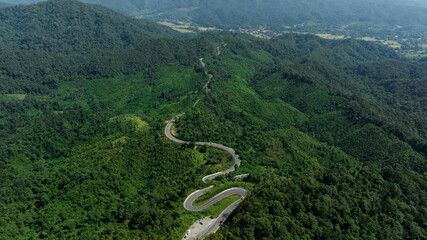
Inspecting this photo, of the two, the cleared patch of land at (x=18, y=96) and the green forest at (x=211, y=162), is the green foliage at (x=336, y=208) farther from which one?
the cleared patch of land at (x=18, y=96)

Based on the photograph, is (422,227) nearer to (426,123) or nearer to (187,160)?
(187,160)

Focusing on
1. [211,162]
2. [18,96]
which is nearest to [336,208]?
[211,162]

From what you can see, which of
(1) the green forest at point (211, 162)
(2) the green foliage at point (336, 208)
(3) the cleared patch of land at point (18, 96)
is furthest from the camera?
(3) the cleared patch of land at point (18, 96)

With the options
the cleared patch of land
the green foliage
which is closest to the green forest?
the green foliage

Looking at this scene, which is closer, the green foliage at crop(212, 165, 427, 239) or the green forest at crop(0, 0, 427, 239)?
the green foliage at crop(212, 165, 427, 239)

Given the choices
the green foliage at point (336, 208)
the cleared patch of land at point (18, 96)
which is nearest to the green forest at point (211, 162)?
the green foliage at point (336, 208)

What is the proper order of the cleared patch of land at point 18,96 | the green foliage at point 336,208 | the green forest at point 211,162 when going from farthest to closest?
the cleared patch of land at point 18,96 → the green forest at point 211,162 → the green foliage at point 336,208

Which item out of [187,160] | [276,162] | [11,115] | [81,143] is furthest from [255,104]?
[11,115]

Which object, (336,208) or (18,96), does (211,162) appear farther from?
(18,96)

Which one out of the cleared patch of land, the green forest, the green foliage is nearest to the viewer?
the green foliage

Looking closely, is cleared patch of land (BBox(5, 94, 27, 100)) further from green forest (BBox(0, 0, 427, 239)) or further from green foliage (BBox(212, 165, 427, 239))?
green foliage (BBox(212, 165, 427, 239))

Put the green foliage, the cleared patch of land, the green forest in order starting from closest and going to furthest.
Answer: the green foliage → the green forest → the cleared patch of land
